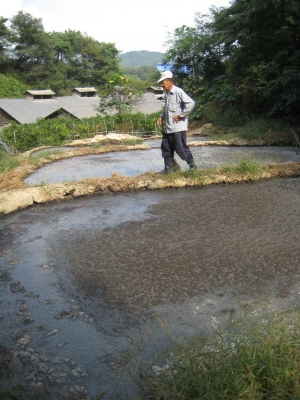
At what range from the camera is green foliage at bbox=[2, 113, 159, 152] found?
2019 cm

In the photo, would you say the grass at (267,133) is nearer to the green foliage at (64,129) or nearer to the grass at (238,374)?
the green foliage at (64,129)

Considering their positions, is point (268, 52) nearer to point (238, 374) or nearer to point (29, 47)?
point (238, 374)

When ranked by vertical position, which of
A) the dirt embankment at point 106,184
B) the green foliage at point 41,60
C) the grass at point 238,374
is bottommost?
the grass at point 238,374

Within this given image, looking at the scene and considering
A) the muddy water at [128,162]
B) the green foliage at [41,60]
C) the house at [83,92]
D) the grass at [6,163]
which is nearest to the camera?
the muddy water at [128,162]

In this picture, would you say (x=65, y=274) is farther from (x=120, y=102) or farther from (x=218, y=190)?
(x=120, y=102)

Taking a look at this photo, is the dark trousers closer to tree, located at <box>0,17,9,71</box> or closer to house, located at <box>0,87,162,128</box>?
house, located at <box>0,87,162,128</box>

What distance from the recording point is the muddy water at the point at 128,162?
7762 millimetres

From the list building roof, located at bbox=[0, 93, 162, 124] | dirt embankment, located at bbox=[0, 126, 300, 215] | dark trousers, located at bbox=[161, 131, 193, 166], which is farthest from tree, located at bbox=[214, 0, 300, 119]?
building roof, located at bbox=[0, 93, 162, 124]

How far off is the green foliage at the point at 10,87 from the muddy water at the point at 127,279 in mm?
42446

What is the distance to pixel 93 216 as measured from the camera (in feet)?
17.0

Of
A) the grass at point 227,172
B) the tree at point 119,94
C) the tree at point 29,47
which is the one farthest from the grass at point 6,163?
the tree at point 29,47

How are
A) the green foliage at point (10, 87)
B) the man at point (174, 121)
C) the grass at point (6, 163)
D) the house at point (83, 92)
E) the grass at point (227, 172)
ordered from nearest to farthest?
the grass at point (227, 172) < the man at point (174, 121) < the grass at point (6, 163) < the green foliage at point (10, 87) < the house at point (83, 92)

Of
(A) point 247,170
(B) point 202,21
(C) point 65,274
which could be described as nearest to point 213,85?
(B) point 202,21

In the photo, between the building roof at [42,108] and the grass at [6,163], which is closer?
the grass at [6,163]
